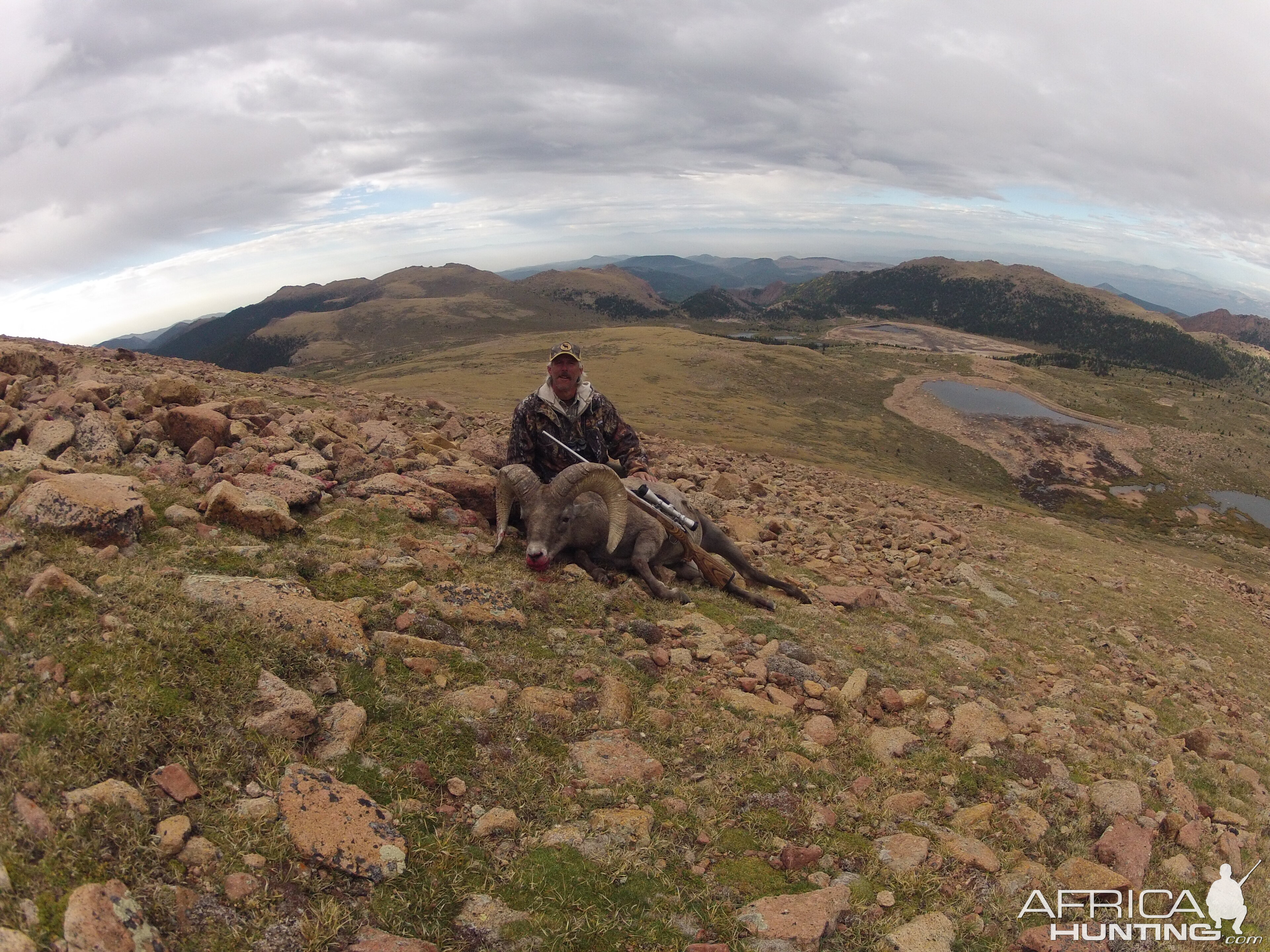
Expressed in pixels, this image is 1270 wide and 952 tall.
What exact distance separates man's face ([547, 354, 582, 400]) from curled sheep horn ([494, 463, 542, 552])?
161 centimetres

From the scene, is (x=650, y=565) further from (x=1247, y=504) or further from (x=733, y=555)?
(x=1247, y=504)

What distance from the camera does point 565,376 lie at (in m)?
10.8

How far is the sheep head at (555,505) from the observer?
9.48 metres

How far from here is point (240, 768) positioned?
4.18m

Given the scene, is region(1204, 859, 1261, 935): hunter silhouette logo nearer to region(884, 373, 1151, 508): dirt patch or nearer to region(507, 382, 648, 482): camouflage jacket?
region(507, 382, 648, 482): camouflage jacket

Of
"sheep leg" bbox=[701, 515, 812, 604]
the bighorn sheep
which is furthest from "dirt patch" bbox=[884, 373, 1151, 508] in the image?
the bighorn sheep

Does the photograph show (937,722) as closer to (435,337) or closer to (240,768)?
(240,768)

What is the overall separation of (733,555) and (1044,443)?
81837mm

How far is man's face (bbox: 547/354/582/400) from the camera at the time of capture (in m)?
10.6

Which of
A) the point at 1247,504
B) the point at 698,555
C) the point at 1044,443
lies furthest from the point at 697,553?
the point at 1247,504

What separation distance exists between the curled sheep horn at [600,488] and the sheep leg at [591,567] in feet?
1.56

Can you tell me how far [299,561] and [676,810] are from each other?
4.81 m

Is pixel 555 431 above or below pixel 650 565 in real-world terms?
above

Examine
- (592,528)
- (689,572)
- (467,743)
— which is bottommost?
(689,572)
